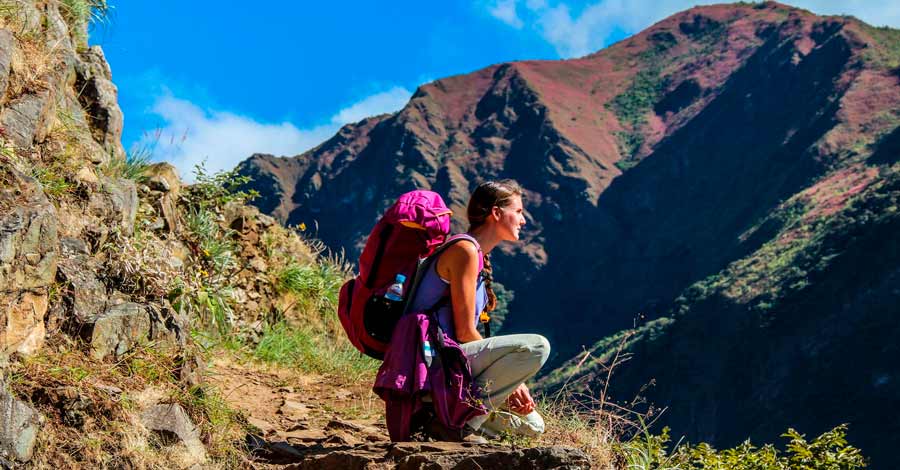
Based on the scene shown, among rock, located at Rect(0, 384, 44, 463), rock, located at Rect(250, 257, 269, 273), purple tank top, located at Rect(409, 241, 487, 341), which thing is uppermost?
rock, located at Rect(250, 257, 269, 273)

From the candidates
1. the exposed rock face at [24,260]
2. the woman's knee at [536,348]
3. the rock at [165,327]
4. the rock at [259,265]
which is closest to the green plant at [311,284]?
the rock at [259,265]

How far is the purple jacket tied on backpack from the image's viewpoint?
3.26 meters

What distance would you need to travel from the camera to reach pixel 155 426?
11.0ft

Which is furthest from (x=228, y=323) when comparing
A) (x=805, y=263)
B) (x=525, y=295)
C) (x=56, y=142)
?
(x=525, y=295)

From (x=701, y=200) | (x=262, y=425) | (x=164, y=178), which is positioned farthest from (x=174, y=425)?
(x=701, y=200)

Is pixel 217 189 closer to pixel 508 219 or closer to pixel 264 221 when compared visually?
pixel 264 221

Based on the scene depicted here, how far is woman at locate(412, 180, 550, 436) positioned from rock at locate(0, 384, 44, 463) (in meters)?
1.36

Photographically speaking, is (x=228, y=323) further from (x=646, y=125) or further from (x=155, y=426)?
(x=646, y=125)

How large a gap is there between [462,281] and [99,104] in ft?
11.8

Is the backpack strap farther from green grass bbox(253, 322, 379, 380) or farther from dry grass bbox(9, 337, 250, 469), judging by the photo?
Answer: green grass bbox(253, 322, 379, 380)

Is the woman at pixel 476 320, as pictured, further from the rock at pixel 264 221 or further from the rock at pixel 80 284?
the rock at pixel 264 221

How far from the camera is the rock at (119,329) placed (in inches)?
142

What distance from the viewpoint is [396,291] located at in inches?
135

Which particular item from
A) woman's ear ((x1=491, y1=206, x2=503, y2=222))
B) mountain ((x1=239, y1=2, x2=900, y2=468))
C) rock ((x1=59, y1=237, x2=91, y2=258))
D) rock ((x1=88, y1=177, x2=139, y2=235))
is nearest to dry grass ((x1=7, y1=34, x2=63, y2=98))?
rock ((x1=88, y1=177, x2=139, y2=235))
